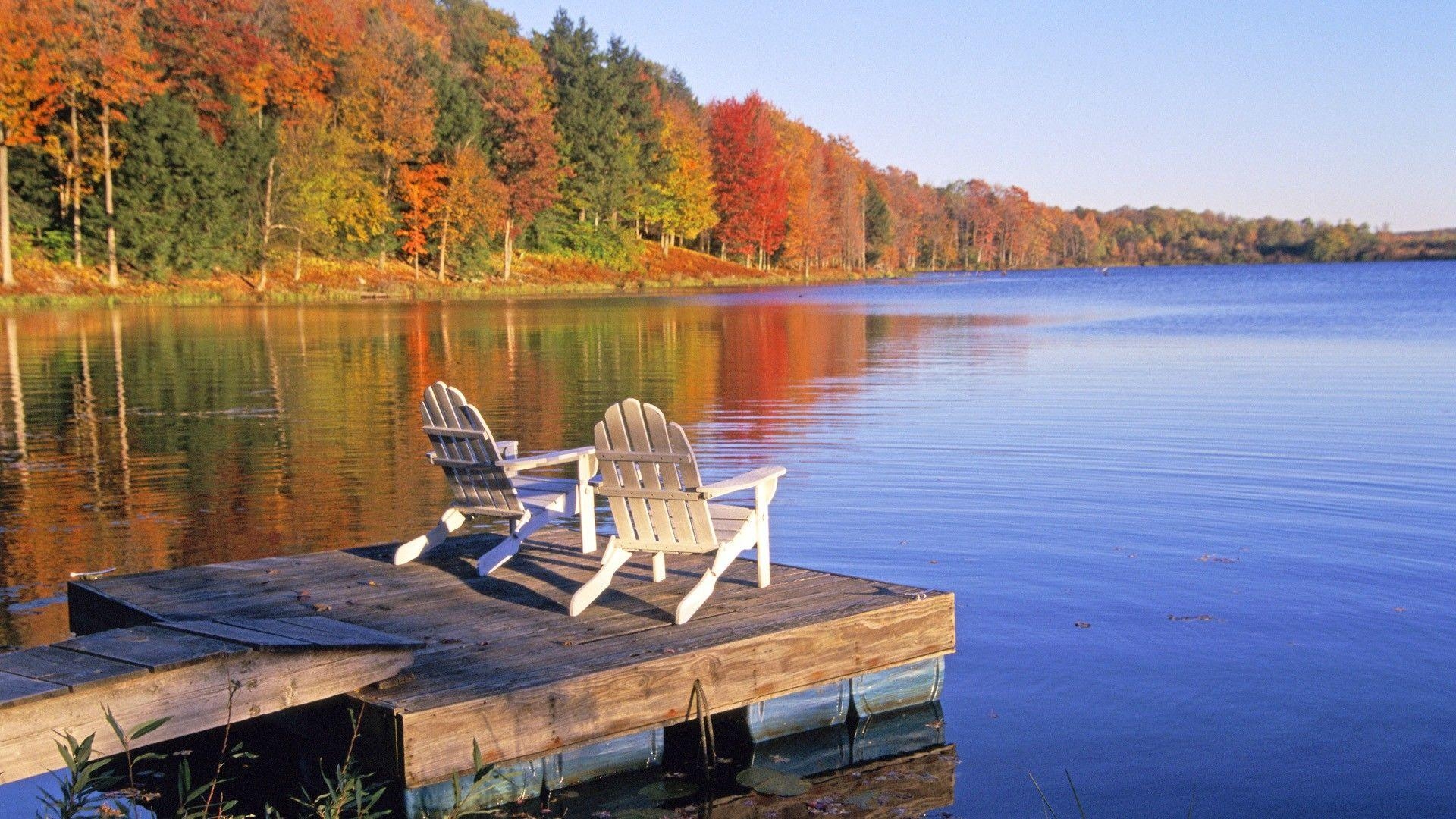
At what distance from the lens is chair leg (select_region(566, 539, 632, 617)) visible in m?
6.68

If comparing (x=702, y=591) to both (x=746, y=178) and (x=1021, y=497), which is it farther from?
(x=746, y=178)

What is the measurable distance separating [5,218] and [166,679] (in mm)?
42921

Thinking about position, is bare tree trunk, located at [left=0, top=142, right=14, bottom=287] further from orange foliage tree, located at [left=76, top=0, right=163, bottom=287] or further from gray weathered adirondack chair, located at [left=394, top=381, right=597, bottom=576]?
gray weathered adirondack chair, located at [left=394, top=381, right=597, bottom=576]

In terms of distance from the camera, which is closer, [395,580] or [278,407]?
[395,580]

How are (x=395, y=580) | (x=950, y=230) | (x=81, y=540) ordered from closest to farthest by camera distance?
(x=395, y=580)
(x=81, y=540)
(x=950, y=230)

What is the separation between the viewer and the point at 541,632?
6402mm

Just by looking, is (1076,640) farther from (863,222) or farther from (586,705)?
(863,222)

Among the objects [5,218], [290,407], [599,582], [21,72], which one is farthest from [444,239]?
[599,582]

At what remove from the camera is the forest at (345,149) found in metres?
44.6

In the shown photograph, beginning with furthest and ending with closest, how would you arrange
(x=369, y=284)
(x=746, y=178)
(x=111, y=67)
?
(x=746, y=178), (x=369, y=284), (x=111, y=67)

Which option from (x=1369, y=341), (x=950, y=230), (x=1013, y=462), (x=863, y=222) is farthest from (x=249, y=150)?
(x=950, y=230)

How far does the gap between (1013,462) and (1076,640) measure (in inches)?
269

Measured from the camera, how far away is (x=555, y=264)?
72625mm

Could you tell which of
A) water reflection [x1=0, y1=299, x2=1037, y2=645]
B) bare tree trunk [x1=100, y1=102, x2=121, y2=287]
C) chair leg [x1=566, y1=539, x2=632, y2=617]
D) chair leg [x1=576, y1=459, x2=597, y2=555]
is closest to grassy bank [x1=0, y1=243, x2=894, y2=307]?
bare tree trunk [x1=100, y1=102, x2=121, y2=287]
